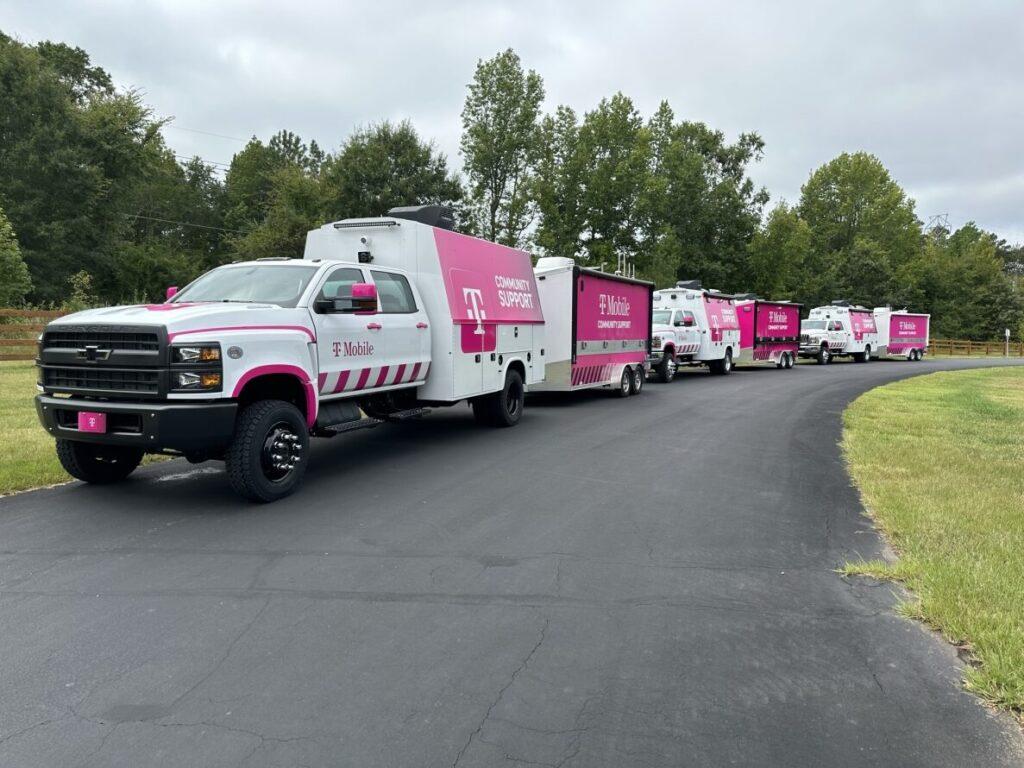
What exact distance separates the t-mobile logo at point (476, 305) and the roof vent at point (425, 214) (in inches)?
38.4

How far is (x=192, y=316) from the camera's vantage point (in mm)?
5891

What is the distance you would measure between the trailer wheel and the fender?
11.0 meters

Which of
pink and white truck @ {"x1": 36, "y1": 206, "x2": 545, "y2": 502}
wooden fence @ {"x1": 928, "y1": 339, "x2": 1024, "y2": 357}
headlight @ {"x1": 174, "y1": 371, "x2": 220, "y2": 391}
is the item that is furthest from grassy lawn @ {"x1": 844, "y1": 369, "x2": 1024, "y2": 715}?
wooden fence @ {"x1": 928, "y1": 339, "x2": 1024, "y2": 357}

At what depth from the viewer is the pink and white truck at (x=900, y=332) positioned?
41.8 metres

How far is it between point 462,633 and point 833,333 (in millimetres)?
38844

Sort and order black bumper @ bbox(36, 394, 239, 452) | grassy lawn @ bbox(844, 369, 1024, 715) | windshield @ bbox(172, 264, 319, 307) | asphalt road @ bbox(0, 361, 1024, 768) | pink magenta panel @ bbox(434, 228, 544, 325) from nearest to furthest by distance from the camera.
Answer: asphalt road @ bbox(0, 361, 1024, 768) < grassy lawn @ bbox(844, 369, 1024, 715) < black bumper @ bbox(36, 394, 239, 452) < windshield @ bbox(172, 264, 319, 307) < pink magenta panel @ bbox(434, 228, 544, 325)

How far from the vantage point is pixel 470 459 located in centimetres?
859

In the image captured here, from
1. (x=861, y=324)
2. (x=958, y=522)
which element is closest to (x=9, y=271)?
(x=958, y=522)

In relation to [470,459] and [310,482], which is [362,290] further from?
[470,459]

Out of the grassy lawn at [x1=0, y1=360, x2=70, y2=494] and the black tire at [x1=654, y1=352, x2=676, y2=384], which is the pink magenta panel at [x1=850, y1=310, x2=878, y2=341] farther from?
the grassy lawn at [x1=0, y1=360, x2=70, y2=494]

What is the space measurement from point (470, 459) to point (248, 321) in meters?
3.30

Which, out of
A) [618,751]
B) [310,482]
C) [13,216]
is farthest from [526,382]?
[13,216]

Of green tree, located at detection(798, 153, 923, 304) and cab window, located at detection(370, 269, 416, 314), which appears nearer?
cab window, located at detection(370, 269, 416, 314)

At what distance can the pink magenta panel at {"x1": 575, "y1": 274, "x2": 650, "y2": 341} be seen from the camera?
14875 mm
